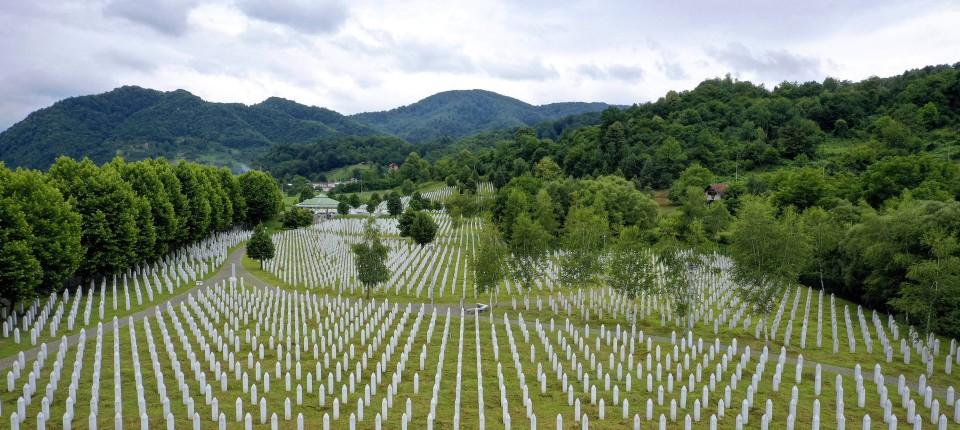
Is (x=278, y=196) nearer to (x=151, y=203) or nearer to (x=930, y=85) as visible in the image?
(x=151, y=203)

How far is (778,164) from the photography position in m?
82.2

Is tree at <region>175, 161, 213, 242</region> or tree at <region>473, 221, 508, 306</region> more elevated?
tree at <region>175, 161, 213, 242</region>

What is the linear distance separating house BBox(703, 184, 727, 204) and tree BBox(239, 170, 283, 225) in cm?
5299

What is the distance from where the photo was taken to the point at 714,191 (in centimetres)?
7362

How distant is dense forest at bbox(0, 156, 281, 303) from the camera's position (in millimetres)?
24766

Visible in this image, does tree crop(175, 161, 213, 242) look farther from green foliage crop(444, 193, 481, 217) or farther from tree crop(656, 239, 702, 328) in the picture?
tree crop(656, 239, 702, 328)

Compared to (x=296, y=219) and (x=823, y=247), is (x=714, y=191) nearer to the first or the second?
(x=823, y=247)

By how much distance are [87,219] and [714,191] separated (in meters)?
64.4

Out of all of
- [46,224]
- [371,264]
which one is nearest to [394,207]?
[371,264]

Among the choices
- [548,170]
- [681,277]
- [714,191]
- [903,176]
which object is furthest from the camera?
[548,170]

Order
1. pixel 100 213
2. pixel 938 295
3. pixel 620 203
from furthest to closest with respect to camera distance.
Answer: pixel 620 203 < pixel 100 213 < pixel 938 295

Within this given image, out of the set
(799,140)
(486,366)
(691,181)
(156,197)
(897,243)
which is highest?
(799,140)

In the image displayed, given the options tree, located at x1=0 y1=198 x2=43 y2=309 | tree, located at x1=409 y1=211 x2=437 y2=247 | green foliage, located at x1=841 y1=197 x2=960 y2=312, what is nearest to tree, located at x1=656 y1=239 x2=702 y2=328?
green foliage, located at x1=841 y1=197 x2=960 y2=312

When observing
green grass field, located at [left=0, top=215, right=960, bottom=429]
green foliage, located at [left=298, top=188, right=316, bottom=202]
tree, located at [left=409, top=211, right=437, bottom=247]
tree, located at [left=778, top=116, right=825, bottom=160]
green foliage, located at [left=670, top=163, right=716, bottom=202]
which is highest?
tree, located at [left=778, top=116, right=825, bottom=160]
